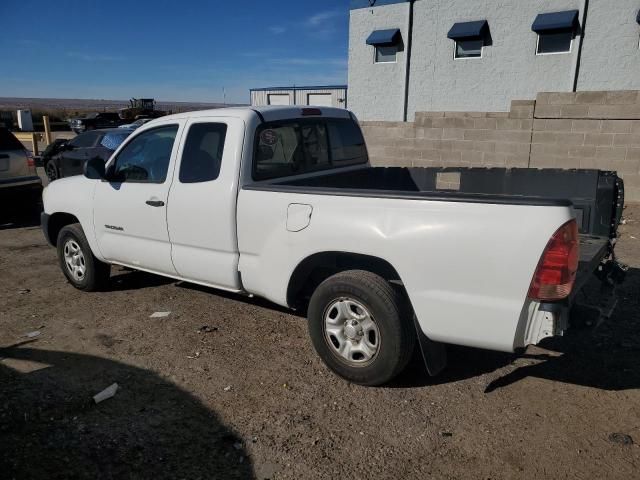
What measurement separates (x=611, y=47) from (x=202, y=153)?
1440 centimetres

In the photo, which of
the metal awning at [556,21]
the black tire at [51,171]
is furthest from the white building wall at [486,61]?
the black tire at [51,171]

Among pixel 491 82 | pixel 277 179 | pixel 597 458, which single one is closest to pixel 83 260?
pixel 277 179

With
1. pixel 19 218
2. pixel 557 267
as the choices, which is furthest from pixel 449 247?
pixel 19 218

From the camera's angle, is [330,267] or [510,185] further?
[510,185]

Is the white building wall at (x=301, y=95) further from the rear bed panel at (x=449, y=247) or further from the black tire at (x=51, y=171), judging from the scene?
the rear bed panel at (x=449, y=247)

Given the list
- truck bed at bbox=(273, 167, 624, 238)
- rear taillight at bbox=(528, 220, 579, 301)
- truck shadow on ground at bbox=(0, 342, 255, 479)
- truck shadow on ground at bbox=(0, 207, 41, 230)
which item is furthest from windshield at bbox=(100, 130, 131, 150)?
rear taillight at bbox=(528, 220, 579, 301)

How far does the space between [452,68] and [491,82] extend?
Answer: 1.46m

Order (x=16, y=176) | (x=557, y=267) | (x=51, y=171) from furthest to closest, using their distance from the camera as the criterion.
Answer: (x=51, y=171), (x=16, y=176), (x=557, y=267)

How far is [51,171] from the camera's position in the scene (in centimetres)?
1495

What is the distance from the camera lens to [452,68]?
17.3 m

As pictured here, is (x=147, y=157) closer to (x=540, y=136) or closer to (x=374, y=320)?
(x=374, y=320)

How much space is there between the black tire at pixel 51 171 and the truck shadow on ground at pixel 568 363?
13.6m

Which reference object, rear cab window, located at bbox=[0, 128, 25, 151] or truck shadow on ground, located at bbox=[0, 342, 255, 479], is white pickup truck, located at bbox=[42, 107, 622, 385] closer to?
truck shadow on ground, located at bbox=[0, 342, 255, 479]

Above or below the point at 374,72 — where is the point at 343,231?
below
